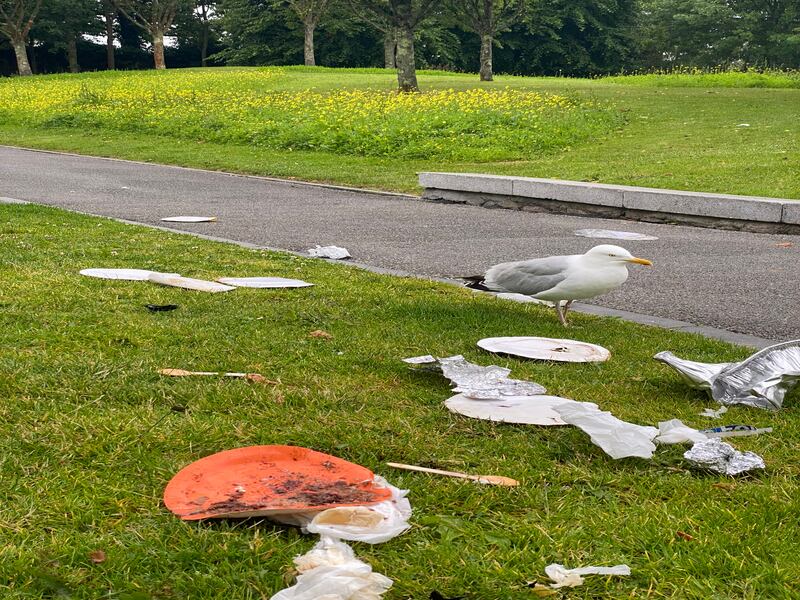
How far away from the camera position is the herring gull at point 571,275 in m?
4.67

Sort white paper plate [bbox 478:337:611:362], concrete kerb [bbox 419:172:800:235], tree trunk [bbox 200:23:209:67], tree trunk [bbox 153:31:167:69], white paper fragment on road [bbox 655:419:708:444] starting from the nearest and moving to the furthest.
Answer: white paper fragment on road [bbox 655:419:708:444] < white paper plate [bbox 478:337:611:362] < concrete kerb [bbox 419:172:800:235] < tree trunk [bbox 153:31:167:69] < tree trunk [bbox 200:23:209:67]

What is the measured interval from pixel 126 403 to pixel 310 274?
3033 millimetres

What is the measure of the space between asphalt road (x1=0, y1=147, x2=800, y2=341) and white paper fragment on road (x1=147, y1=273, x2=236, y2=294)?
5.77ft

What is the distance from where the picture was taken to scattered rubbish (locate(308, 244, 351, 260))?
7434 millimetres

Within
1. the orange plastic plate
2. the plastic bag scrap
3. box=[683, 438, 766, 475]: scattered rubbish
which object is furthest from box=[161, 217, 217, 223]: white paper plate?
the plastic bag scrap

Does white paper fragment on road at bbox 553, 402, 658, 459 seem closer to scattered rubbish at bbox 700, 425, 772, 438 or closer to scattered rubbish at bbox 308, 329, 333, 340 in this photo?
scattered rubbish at bbox 700, 425, 772, 438

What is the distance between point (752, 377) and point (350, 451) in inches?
67.5

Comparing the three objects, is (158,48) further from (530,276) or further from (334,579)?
(334,579)

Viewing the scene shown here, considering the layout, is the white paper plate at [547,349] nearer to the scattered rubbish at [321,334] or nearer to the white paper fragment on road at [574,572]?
the scattered rubbish at [321,334]

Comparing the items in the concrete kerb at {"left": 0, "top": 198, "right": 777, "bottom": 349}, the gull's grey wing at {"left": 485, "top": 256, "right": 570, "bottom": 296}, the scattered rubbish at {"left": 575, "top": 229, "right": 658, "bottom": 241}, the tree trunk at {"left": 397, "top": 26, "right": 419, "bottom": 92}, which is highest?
the tree trunk at {"left": 397, "top": 26, "right": 419, "bottom": 92}

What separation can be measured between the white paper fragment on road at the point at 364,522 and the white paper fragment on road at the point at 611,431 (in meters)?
0.77

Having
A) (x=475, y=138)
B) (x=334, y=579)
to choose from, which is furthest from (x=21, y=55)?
(x=334, y=579)

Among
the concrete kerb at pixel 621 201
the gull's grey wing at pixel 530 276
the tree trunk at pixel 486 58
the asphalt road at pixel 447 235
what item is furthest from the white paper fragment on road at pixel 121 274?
the tree trunk at pixel 486 58

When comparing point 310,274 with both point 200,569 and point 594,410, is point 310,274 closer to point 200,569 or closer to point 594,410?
point 594,410
